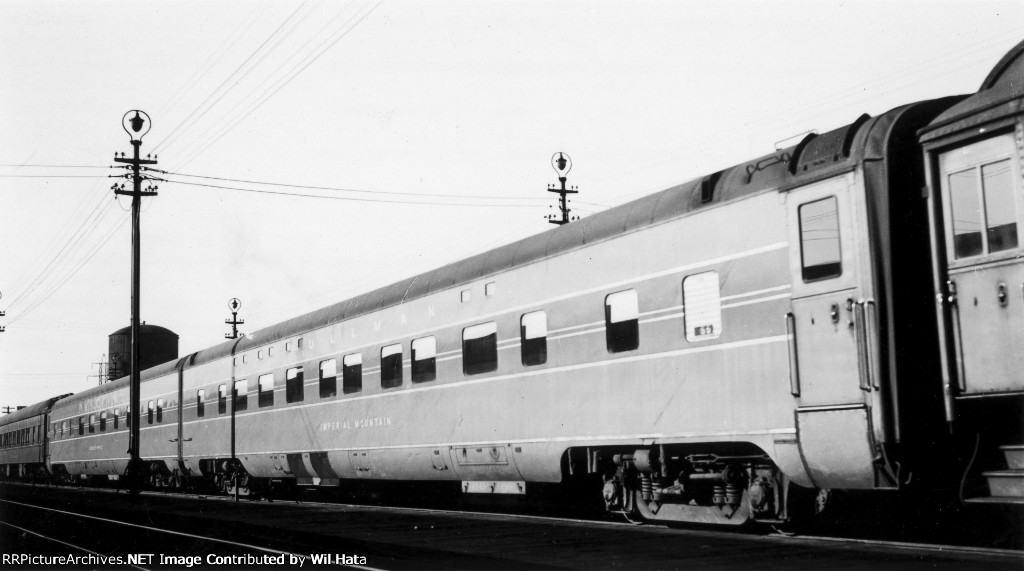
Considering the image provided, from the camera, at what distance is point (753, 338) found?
1033 cm

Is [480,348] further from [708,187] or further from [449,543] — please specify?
[708,187]

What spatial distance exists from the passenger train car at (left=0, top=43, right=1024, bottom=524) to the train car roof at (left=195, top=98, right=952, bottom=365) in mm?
28

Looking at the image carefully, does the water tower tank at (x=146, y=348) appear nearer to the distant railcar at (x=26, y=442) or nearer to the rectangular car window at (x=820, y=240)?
the distant railcar at (x=26, y=442)

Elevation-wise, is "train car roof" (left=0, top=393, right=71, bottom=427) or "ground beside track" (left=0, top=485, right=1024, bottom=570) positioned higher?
"train car roof" (left=0, top=393, right=71, bottom=427)

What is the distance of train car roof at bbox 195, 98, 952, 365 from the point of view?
950 centimetres

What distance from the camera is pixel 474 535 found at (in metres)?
12.6

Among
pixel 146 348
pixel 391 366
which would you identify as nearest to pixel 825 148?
pixel 391 366

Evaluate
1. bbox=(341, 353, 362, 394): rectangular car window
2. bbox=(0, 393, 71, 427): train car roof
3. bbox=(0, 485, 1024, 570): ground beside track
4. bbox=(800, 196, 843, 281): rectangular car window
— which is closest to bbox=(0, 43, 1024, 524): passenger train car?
bbox=(800, 196, 843, 281): rectangular car window

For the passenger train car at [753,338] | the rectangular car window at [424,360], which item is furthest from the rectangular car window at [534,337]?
the rectangular car window at [424,360]

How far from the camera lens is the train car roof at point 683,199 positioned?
31.2ft

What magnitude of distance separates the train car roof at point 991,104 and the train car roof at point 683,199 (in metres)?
0.47

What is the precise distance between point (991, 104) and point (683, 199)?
147 inches

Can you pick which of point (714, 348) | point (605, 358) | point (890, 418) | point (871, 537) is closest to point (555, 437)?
point (605, 358)

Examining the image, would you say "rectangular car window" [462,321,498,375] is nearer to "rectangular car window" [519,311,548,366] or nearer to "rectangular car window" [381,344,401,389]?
"rectangular car window" [519,311,548,366]
